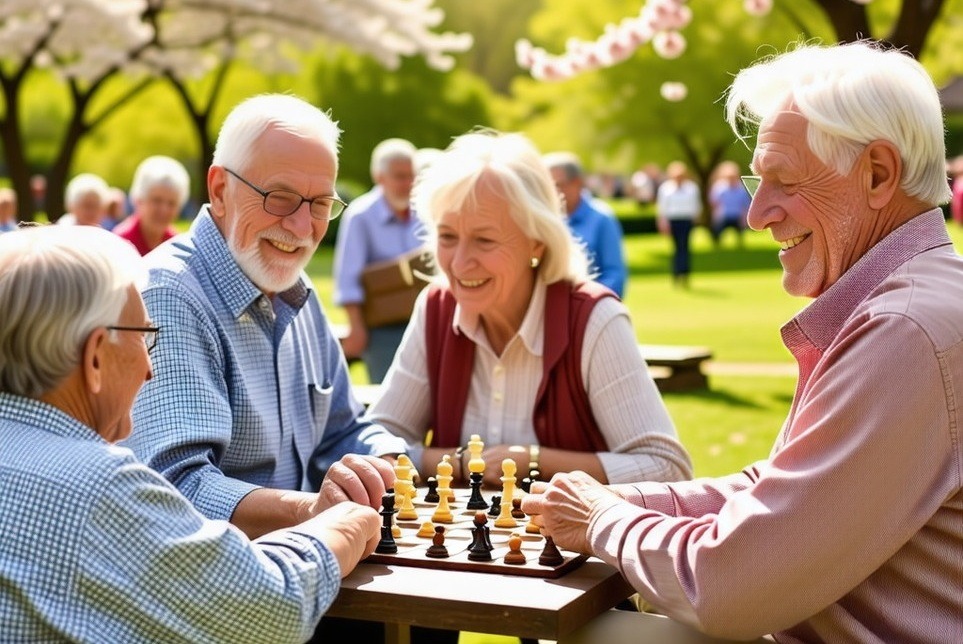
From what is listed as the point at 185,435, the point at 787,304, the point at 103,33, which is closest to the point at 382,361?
the point at 185,435

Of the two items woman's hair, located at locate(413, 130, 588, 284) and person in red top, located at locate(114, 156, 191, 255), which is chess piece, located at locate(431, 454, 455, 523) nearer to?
woman's hair, located at locate(413, 130, 588, 284)

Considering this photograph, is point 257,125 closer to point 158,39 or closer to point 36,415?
point 36,415

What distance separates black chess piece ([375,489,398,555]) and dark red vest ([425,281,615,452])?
1.18m

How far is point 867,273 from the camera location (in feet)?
9.46

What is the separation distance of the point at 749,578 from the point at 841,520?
218 mm

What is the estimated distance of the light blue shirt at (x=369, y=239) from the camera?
9.91 metres

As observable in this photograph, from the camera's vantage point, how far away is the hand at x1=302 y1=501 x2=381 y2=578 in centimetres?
288

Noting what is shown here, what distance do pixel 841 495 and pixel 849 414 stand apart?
16cm

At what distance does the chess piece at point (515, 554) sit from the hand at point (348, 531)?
1.04 feet

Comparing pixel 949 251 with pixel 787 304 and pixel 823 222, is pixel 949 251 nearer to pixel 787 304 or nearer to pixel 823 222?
pixel 823 222

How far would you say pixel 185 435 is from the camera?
3332 mm

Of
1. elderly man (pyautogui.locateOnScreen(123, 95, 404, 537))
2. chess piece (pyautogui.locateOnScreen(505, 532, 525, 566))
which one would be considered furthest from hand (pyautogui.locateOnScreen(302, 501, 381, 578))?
chess piece (pyautogui.locateOnScreen(505, 532, 525, 566))

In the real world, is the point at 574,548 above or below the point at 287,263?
below

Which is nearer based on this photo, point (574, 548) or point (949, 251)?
point (949, 251)
